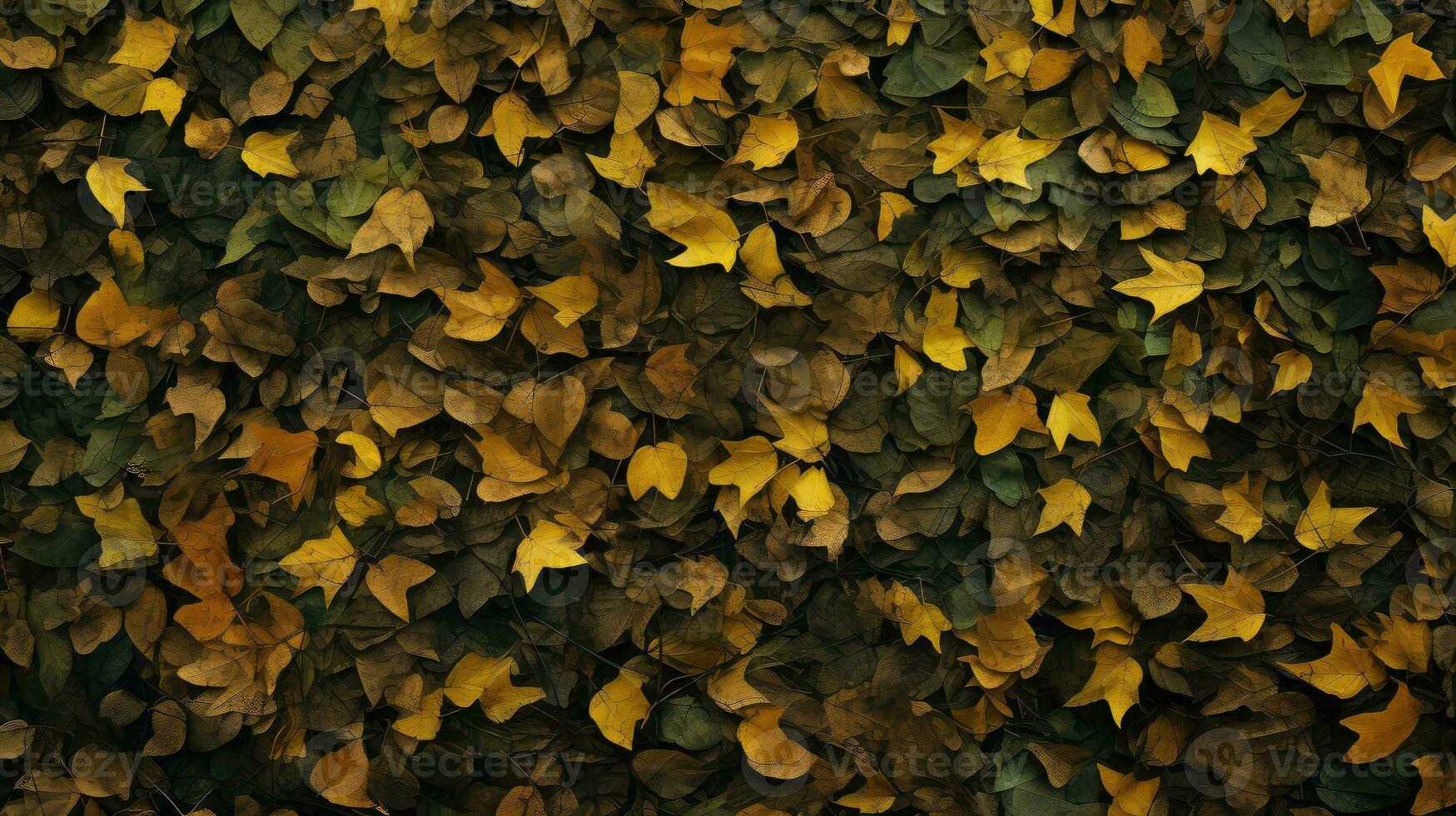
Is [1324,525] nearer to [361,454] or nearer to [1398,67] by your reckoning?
[1398,67]

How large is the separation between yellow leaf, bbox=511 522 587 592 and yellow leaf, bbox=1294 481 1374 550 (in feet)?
3.22

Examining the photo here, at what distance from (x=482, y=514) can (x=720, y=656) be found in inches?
15.1

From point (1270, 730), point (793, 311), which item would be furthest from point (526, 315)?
point (1270, 730)

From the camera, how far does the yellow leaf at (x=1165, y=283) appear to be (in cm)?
142

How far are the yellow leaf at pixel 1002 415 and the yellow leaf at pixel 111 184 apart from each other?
3.82ft

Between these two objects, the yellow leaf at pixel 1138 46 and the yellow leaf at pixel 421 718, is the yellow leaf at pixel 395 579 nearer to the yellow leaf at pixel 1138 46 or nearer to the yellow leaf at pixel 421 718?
the yellow leaf at pixel 421 718

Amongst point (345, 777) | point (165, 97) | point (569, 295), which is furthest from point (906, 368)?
point (165, 97)

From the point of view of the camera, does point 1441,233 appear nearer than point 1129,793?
Yes

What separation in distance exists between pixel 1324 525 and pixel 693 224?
95 cm

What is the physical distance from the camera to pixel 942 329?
4.75ft

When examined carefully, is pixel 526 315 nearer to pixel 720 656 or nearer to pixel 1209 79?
pixel 720 656

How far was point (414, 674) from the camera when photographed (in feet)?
4.89

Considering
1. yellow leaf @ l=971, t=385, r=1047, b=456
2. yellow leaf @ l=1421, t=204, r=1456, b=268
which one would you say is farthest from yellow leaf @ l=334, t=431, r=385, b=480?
yellow leaf @ l=1421, t=204, r=1456, b=268

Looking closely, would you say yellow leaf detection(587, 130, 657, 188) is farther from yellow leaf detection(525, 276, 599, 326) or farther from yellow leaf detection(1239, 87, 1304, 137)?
yellow leaf detection(1239, 87, 1304, 137)
